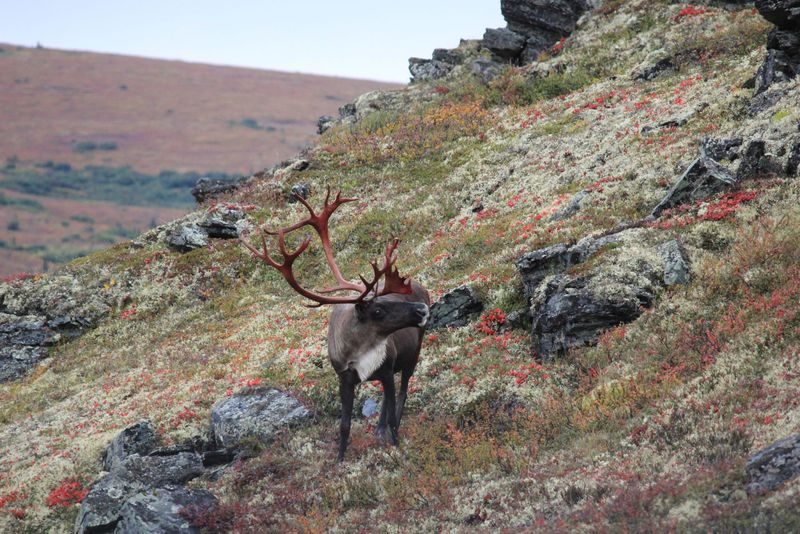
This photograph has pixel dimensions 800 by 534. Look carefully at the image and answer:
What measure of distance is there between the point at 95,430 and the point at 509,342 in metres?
11.0

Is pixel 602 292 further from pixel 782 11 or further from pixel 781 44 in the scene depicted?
pixel 781 44

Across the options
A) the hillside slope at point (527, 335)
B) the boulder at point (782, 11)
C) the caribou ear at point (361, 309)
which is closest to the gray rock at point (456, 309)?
the hillside slope at point (527, 335)

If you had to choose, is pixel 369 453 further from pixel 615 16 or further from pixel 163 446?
pixel 615 16

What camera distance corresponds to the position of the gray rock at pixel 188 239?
110 ft

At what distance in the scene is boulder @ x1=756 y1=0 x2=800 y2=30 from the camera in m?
22.7

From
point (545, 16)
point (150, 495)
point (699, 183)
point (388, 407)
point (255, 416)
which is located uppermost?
point (545, 16)

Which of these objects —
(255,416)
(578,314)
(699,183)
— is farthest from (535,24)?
(255,416)

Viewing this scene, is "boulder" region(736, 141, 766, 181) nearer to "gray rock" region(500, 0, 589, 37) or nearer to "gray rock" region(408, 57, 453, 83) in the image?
"gray rock" region(500, 0, 589, 37)

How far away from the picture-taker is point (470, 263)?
2270 centimetres

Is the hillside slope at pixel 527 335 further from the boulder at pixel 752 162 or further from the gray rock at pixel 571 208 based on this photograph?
the gray rock at pixel 571 208

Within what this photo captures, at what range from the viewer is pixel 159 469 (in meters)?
14.4

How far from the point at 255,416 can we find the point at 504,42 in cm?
3738

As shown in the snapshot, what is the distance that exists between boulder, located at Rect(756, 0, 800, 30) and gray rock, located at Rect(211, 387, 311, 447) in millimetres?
18586

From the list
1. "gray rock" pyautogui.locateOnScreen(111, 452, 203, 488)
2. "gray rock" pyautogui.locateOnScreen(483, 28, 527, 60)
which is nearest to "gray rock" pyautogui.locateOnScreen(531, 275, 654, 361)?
"gray rock" pyautogui.locateOnScreen(111, 452, 203, 488)
